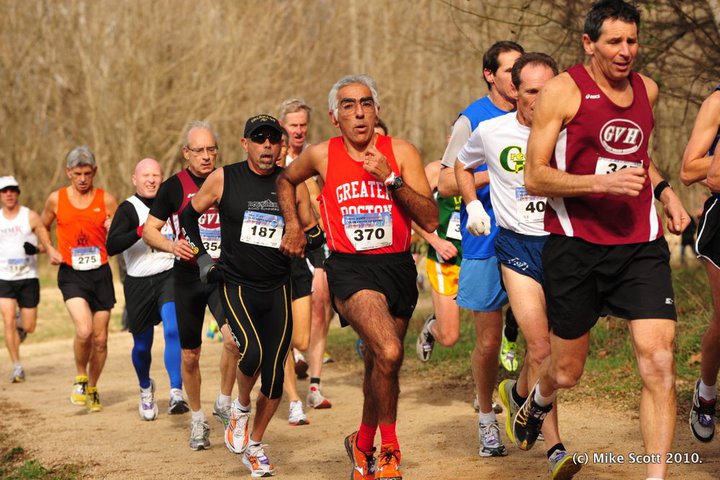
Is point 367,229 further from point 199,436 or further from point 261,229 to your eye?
point 199,436

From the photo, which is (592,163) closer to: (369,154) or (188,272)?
(369,154)

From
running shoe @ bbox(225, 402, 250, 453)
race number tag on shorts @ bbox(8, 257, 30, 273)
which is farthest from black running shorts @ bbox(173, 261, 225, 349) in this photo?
race number tag on shorts @ bbox(8, 257, 30, 273)

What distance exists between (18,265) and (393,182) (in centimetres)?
789

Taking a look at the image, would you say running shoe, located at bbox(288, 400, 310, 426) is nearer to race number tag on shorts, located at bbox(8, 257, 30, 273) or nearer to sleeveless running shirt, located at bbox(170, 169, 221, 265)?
sleeveless running shirt, located at bbox(170, 169, 221, 265)

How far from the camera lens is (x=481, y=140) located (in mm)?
6801

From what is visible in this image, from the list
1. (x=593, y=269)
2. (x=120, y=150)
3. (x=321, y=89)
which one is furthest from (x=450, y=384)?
(x=321, y=89)

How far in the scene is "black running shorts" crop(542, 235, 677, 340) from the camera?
5.40 meters

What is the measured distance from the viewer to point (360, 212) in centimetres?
642

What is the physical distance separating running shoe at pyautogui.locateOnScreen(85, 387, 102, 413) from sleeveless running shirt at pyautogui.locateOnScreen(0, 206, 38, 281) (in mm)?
3015

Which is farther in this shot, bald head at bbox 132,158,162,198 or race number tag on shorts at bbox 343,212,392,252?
bald head at bbox 132,158,162,198

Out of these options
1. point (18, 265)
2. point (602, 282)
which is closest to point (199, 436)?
point (602, 282)

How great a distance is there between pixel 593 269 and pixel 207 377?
727 centimetres

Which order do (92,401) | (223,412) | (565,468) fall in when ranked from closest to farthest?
(565,468)
(223,412)
(92,401)

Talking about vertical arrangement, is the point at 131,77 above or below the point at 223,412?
above
